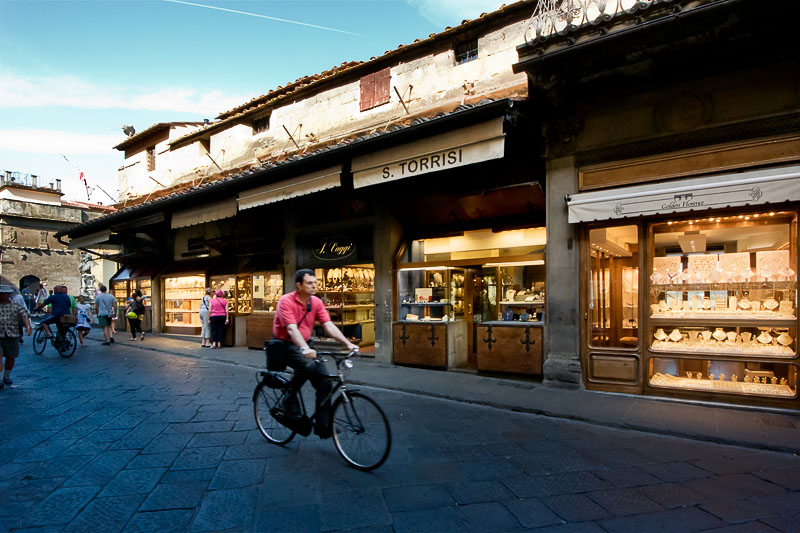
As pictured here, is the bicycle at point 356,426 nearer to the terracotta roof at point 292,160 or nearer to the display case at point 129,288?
the terracotta roof at point 292,160

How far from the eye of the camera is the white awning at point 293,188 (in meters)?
8.74

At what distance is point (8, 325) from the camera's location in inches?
282

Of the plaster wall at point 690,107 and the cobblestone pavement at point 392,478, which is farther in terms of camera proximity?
the plaster wall at point 690,107

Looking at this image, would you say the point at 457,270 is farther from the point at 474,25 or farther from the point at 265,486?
the point at 265,486

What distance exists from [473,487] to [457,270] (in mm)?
5868

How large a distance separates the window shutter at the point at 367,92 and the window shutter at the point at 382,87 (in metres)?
0.11

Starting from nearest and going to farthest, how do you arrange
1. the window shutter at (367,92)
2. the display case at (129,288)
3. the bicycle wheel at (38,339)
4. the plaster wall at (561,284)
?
the plaster wall at (561,284) < the bicycle wheel at (38,339) < the window shutter at (367,92) < the display case at (129,288)

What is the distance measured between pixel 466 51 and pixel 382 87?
243 centimetres

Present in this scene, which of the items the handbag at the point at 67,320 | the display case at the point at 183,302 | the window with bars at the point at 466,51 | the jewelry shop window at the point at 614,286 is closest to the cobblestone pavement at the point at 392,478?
the jewelry shop window at the point at 614,286

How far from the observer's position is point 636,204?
607 centimetres

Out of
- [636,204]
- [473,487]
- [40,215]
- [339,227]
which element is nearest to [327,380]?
[473,487]

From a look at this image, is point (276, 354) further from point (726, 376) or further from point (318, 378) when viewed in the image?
point (726, 376)

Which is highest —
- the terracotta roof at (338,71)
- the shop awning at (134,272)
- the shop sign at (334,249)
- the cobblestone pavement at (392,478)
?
the terracotta roof at (338,71)

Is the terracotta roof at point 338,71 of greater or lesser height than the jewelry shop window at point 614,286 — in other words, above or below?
above
